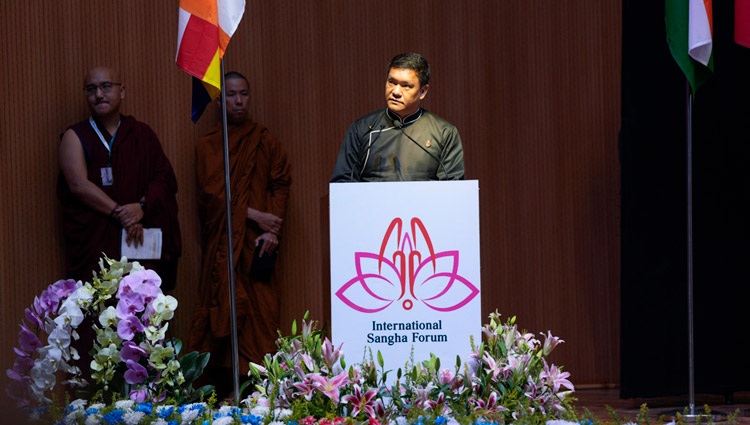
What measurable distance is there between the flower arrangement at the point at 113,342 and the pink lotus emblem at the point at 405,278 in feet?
2.41

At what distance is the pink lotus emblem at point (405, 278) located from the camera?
3395 mm

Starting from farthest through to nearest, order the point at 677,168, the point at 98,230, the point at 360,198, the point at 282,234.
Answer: the point at 282,234 < the point at 98,230 < the point at 677,168 < the point at 360,198

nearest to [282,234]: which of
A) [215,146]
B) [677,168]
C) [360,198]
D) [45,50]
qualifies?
[215,146]

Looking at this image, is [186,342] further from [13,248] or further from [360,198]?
[360,198]

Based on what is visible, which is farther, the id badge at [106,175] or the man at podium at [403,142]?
the id badge at [106,175]

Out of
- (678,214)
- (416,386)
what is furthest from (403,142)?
(678,214)

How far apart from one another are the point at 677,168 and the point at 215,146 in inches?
91.6

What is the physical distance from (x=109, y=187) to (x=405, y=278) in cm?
246

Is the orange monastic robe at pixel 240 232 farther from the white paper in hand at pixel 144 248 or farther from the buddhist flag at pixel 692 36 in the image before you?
the buddhist flag at pixel 692 36

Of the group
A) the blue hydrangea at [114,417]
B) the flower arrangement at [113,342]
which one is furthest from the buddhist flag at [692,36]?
the blue hydrangea at [114,417]

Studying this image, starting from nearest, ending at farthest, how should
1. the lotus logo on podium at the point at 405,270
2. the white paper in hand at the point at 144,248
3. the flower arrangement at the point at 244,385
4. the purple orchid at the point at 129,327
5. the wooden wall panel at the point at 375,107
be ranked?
1. the flower arrangement at the point at 244,385
2. the purple orchid at the point at 129,327
3. the lotus logo on podium at the point at 405,270
4. the white paper in hand at the point at 144,248
5. the wooden wall panel at the point at 375,107

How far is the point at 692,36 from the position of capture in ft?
14.2

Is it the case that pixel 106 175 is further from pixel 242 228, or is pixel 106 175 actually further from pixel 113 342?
pixel 113 342

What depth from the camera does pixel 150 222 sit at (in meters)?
5.37
